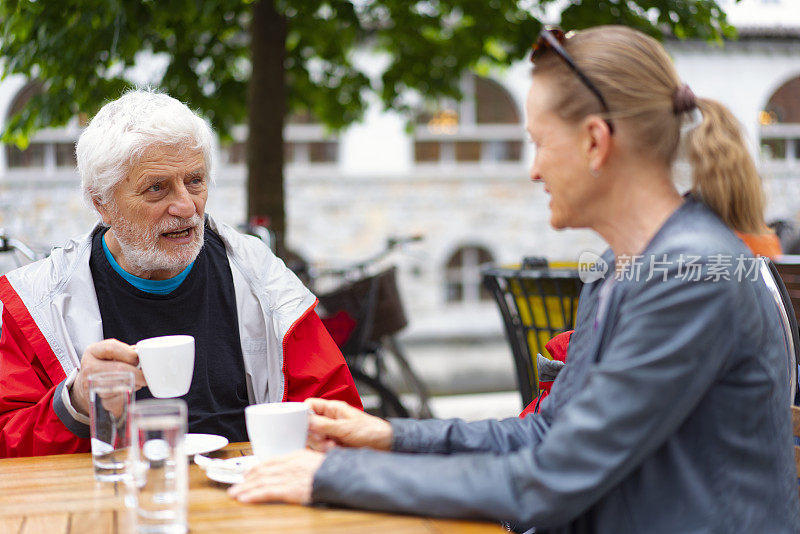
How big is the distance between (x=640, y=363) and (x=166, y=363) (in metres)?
0.86

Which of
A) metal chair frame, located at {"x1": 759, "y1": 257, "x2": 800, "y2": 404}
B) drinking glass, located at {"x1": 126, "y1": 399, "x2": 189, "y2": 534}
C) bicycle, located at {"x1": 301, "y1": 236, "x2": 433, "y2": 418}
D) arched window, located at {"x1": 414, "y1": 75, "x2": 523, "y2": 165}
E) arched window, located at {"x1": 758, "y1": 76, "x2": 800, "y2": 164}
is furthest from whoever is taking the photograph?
arched window, located at {"x1": 758, "y1": 76, "x2": 800, "y2": 164}

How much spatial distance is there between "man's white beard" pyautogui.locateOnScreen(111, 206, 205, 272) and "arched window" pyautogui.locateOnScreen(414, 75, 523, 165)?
1257 centimetres

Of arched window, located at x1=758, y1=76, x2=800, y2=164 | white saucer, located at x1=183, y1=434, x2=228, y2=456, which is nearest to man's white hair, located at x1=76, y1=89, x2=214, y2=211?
white saucer, located at x1=183, y1=434, x2=228, y2=456

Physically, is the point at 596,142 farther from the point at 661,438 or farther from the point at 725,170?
the point at 661,438

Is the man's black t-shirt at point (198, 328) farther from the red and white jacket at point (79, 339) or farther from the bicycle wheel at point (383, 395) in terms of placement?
the bicycle wheel at point (383, 395)

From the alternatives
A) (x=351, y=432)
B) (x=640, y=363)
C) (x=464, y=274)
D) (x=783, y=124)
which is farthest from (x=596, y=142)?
(x=783, y=124)

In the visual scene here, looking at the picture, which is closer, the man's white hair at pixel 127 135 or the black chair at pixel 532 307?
the man's white hair at pixel 127 135

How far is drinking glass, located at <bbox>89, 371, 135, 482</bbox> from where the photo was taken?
1.47m

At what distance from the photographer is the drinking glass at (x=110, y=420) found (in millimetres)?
1472

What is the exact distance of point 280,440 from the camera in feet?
4.45

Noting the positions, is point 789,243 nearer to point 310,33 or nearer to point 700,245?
point 310,33

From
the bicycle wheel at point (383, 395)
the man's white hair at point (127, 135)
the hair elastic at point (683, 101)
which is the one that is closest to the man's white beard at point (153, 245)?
the man's white hair at point (127, 135)

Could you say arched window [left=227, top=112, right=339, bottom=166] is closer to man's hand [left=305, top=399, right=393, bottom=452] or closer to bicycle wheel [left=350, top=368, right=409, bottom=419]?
bicycle wheel [left=350, top=368, right=409, bottom=419]

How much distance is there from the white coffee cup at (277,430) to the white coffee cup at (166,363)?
244mm
